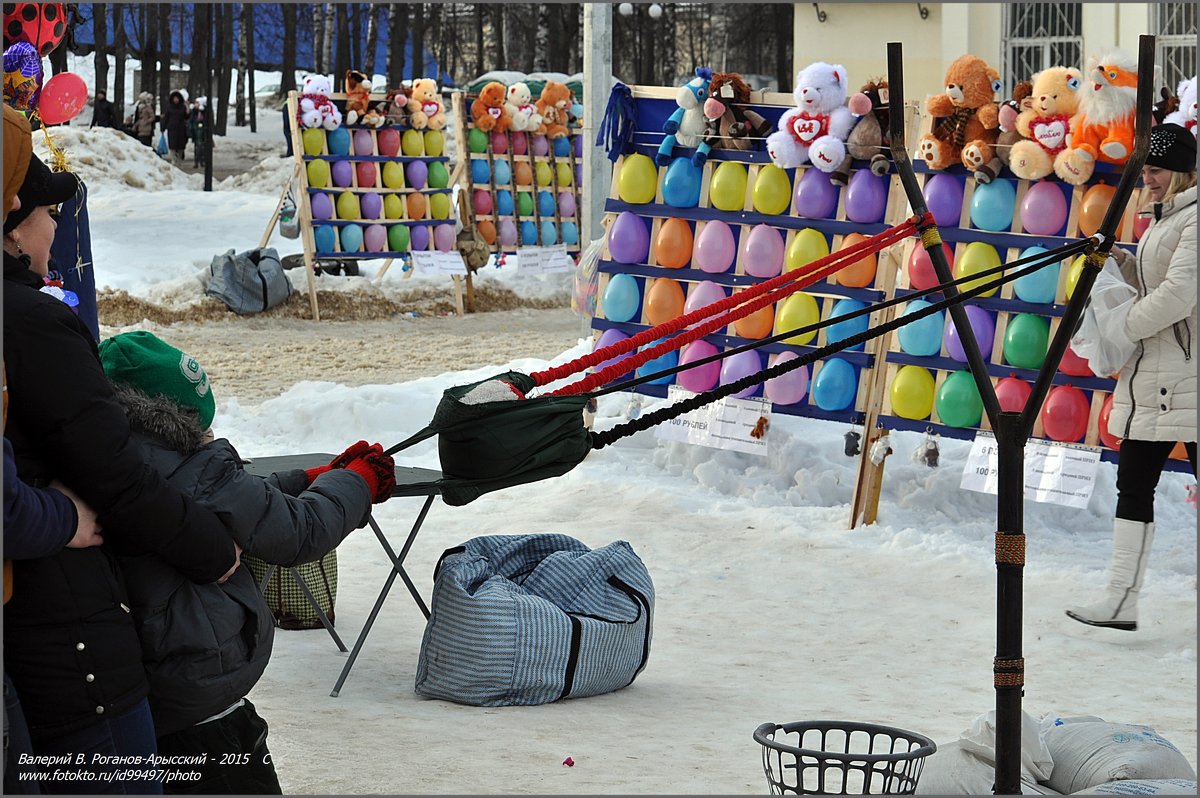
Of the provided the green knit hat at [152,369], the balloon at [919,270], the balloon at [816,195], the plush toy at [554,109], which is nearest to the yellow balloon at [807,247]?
the balloon at [816,195]

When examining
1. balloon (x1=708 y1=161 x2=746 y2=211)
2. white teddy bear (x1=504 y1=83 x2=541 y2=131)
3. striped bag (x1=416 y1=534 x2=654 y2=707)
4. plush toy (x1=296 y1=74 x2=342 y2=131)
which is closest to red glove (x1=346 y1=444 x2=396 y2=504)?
striped bag (x1=416 y1=534 x2=654 y2=707)

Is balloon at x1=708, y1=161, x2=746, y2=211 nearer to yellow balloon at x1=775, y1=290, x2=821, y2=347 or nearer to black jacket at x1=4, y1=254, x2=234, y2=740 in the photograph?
yellow balloon at x1=775, y1=290, x2=821, y2=347

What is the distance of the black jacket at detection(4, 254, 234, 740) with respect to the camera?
2.55 metres

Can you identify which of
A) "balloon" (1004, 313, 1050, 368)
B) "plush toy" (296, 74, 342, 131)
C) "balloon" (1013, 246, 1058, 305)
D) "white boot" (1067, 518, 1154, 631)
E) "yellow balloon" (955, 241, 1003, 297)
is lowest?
"white boot" (1067, 518, 1154, 631)

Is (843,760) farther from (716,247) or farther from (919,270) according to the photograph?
(716,247)

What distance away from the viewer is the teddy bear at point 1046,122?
6.20 m

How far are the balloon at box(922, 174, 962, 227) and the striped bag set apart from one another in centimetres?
271

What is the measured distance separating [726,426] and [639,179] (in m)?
1.38

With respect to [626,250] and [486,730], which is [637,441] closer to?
[626,250]

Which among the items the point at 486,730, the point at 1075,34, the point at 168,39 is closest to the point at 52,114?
the point at 486,730

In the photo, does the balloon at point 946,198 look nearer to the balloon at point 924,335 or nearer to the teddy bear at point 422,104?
the balloon at point 924,335

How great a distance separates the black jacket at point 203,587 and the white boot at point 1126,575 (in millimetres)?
3616

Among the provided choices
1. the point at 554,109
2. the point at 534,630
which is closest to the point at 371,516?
the point at 534,630

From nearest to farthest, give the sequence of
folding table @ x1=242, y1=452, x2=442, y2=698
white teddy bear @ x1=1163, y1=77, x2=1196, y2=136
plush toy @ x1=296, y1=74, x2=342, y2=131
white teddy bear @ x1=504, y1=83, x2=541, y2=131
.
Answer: folding table @ x1=242, y1=452, x2=442, y2=698, white teddy bear @ x1=1163, y1=77, x2=1196, y2=136, plush toy @ x1=296, y1=74, x2=342, y2=131, white teddy bear @ x1=504, y1=83, x2=541, y2=131
